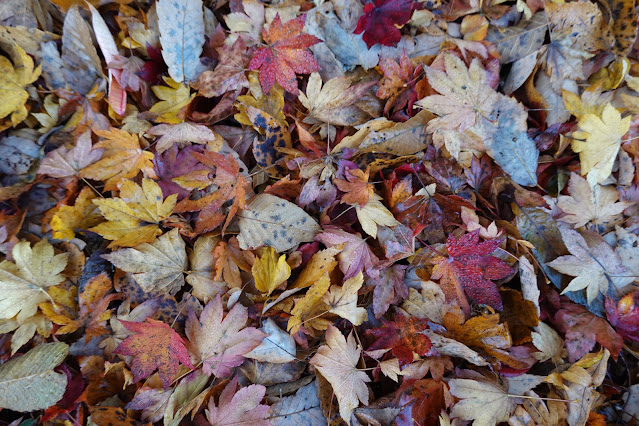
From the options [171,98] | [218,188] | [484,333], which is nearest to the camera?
[484,333]

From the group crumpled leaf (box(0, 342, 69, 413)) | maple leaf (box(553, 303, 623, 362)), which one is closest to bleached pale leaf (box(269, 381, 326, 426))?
crumpled leaf (box(0, 342, 69, 413))

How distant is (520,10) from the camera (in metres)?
1.47

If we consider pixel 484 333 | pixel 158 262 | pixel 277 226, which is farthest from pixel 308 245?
pixel 484 333

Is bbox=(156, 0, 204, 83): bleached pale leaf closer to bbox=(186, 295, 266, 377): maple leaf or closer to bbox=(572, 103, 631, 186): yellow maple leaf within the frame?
bbox=(186, 295, 266, 377): maple leaf

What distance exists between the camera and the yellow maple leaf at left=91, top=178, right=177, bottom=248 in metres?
1.37

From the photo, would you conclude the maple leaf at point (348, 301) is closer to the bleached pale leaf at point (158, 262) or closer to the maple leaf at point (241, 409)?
the maple leaf at point (241, 409)

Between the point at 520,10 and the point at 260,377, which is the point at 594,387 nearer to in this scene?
the point at 260,377

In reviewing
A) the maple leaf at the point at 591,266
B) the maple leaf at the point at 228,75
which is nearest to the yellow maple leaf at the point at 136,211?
the maple leaf at the point at 228,75

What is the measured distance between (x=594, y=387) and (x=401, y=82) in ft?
4.04

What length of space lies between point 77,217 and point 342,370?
1.10 m

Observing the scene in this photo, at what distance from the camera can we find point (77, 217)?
142cm

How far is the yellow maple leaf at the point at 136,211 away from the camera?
1368 millimetres

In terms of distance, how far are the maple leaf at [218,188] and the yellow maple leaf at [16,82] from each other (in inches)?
27.1

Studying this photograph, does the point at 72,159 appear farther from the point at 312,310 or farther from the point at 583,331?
the point at 583,331
